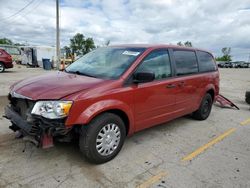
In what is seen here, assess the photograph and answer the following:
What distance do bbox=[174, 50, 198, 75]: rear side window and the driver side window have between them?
31cm

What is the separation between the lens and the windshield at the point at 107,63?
3.55 metres

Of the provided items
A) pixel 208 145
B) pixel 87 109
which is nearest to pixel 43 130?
pixel 87 109

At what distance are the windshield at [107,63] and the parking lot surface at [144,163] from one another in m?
1.27

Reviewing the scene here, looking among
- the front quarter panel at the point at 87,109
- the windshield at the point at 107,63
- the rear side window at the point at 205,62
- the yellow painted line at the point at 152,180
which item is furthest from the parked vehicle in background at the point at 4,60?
the yellow painted line at the point at 152,180

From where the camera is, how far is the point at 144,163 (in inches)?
132

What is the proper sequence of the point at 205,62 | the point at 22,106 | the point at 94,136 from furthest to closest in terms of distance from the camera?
1. the point at 205,62
2. the point at 22,106
3. the point at 94,136

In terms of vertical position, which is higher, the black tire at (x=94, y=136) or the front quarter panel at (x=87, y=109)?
the front quarter panel at (x=87, y=109)

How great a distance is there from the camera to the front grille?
3.00m

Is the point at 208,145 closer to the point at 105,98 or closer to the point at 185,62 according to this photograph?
the point at 185,62

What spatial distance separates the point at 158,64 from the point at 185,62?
0.97 meters

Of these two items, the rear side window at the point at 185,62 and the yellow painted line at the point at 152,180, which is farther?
the rear side window at the point at 185,62

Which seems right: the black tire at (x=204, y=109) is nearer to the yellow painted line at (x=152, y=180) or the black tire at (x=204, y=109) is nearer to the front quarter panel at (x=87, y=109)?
the yellow painted line at (x=152, y=180)

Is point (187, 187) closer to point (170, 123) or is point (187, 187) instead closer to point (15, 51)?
point (170, 123)

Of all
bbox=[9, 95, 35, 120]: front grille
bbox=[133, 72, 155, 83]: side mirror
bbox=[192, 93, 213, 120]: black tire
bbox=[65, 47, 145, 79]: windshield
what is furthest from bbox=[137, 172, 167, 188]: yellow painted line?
bbox=[192, 93, 213, 120]: black tire
